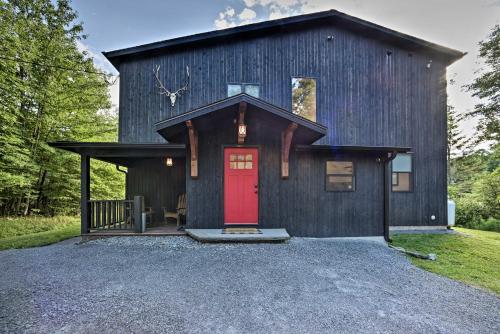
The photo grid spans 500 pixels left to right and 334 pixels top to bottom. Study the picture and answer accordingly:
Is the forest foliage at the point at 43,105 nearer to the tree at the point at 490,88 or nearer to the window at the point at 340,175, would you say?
the window at the point at 340,175

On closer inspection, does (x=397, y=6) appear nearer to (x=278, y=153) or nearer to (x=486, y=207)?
(x=278, y=153)

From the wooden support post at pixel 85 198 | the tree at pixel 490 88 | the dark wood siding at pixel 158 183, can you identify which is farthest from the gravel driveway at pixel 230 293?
→ the tree at pixel 490 88

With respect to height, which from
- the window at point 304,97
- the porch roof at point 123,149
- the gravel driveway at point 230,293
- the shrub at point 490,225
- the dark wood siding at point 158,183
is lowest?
the shrub at point 490,225

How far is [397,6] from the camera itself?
29.2 feet

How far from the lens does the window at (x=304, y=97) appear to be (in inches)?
302

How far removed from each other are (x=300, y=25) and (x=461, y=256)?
7951 mm

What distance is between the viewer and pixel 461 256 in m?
5.29

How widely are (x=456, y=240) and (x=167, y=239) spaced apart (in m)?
8.15

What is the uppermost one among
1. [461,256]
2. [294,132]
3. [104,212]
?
[294,132]

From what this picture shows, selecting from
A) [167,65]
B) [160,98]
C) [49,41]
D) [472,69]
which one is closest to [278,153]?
[160,98]

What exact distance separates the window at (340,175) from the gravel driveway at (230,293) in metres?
1.88

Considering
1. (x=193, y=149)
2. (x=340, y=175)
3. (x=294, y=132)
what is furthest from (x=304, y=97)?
(x=193, y=149)

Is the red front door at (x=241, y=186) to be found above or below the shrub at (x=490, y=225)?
above

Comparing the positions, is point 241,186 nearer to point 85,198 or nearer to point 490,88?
point 85,198
